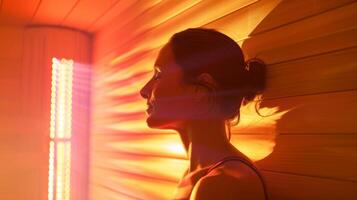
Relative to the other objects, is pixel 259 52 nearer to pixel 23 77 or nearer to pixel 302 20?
pixel 302 20

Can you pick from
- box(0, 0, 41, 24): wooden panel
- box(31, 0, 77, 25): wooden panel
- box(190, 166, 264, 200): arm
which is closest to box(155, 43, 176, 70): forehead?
box(190, 166, 264, 200): arm

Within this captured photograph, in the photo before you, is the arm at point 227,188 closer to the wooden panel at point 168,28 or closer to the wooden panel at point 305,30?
the wooden panel at point 305,30

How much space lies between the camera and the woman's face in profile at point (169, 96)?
1.37 m

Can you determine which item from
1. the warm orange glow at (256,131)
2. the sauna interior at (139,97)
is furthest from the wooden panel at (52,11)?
the warm orange glow at (256,131)

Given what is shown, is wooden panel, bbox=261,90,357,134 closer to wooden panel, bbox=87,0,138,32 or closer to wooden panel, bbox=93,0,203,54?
wooden panel, bbox=93,0,203,54

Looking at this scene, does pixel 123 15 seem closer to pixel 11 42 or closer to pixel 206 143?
pixel 11 42

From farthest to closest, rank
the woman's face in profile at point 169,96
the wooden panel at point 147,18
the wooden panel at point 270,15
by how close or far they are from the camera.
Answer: the wooden panel at point 147,18 < the woman's face in profile at point 169,96 < the wooden panel at point 270,15

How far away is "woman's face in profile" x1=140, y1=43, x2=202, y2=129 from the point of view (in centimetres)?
137

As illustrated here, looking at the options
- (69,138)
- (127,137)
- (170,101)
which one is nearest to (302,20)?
(170,101)

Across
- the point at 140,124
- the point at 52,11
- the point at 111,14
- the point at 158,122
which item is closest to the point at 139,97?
the point at 140,124

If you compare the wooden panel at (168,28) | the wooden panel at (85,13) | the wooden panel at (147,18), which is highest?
the wooden panel at (85,13)

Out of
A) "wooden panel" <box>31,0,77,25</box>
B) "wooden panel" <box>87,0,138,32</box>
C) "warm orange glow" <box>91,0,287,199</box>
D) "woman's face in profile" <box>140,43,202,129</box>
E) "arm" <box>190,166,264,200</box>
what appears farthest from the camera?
"wooden panel" <box>31,0,77,25</box>

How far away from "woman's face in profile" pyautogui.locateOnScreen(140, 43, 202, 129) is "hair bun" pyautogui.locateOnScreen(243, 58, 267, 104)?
0.20m

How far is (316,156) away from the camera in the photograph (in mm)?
1222
